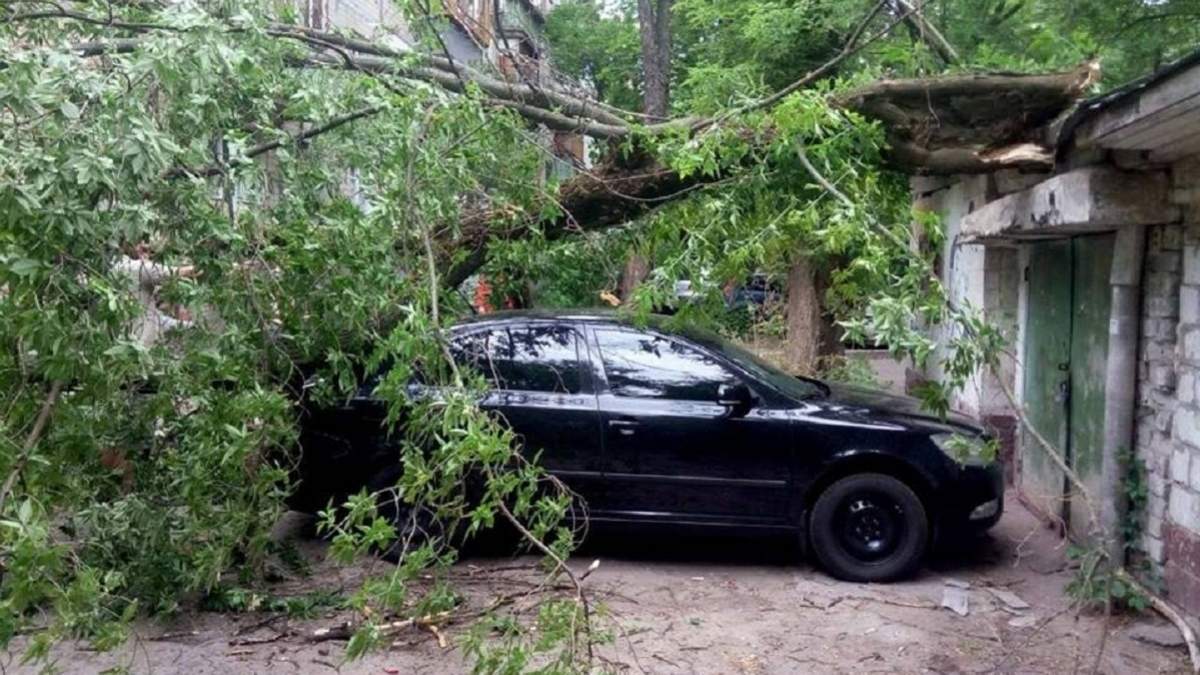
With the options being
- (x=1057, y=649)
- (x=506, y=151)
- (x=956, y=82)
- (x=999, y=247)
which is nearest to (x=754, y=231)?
(x=506, y=151)

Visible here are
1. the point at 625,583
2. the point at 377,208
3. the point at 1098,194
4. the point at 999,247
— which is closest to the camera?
the point at 377,208

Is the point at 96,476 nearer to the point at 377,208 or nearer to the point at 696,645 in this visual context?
the point at 377,208

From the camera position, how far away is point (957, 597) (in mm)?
6680

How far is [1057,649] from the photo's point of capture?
19.4 ft

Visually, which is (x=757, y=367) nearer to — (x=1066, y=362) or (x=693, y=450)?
(x=693, y=450)

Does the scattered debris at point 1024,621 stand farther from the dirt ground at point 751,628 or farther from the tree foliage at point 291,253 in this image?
the tree foliage at point 291,253

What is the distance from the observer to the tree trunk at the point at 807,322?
14031 mm

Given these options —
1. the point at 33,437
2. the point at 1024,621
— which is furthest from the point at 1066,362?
the point at 33,437

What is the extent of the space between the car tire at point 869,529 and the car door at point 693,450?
251mm

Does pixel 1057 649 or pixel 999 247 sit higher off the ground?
pixel 999 247

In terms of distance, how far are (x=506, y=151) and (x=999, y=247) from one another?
16.6 feet

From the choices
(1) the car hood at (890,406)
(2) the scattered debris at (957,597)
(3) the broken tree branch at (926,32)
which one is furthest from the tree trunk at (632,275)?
(2) the scattered debris at (957,597)

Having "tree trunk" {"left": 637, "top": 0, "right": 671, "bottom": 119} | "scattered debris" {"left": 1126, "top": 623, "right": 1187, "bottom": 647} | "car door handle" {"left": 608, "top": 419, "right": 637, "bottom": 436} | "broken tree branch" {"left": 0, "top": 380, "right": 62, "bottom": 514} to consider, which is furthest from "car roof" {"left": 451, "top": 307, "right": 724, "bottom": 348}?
"tree trunk" {"left": 637, "top": 0, "right": 671, "bottom": 119}

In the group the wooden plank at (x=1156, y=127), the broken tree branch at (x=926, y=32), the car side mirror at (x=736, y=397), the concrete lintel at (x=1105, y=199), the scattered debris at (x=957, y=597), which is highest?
the broken tree branch at (x=926, y=32)
